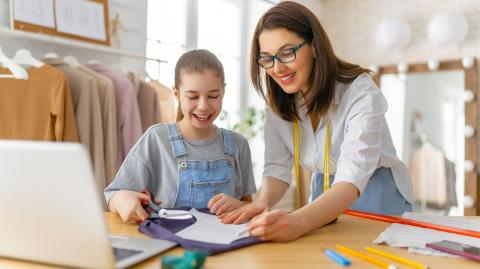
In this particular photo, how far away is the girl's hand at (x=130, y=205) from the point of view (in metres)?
1.11

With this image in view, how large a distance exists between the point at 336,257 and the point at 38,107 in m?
1.78

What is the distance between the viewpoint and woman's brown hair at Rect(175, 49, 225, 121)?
60.5 inches

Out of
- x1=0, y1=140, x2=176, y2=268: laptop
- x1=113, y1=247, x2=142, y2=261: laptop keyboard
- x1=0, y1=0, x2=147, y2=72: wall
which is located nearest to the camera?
x1=0, y1=140, x2=176, y2=268: laptop

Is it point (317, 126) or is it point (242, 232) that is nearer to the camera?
point (242, 232)

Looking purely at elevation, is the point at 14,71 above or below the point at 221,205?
above

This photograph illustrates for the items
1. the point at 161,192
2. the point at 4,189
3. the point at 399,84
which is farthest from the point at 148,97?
the point at 399,84

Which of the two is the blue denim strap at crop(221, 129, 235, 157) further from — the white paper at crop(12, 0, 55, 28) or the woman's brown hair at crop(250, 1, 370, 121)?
the white paper at crop(12, 0, 55, 28)

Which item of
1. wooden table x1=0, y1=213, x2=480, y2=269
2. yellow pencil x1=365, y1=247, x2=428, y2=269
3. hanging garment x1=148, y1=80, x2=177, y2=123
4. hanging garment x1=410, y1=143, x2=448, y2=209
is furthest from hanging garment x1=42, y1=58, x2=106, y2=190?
hanging garment x1=410, y1=143, x2=448, y2=209

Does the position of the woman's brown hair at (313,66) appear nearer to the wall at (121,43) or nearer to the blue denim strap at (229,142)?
the blue denim strap at (229,142)

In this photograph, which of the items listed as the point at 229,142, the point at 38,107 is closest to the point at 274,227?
the point at 229,142

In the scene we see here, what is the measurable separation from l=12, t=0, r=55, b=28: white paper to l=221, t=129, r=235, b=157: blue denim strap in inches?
58.3

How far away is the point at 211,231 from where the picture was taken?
1.02m

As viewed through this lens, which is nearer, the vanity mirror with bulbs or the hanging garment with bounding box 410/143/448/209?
the vanity mirror with bulbs

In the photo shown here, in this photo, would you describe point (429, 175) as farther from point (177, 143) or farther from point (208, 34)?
point (177, 143)
